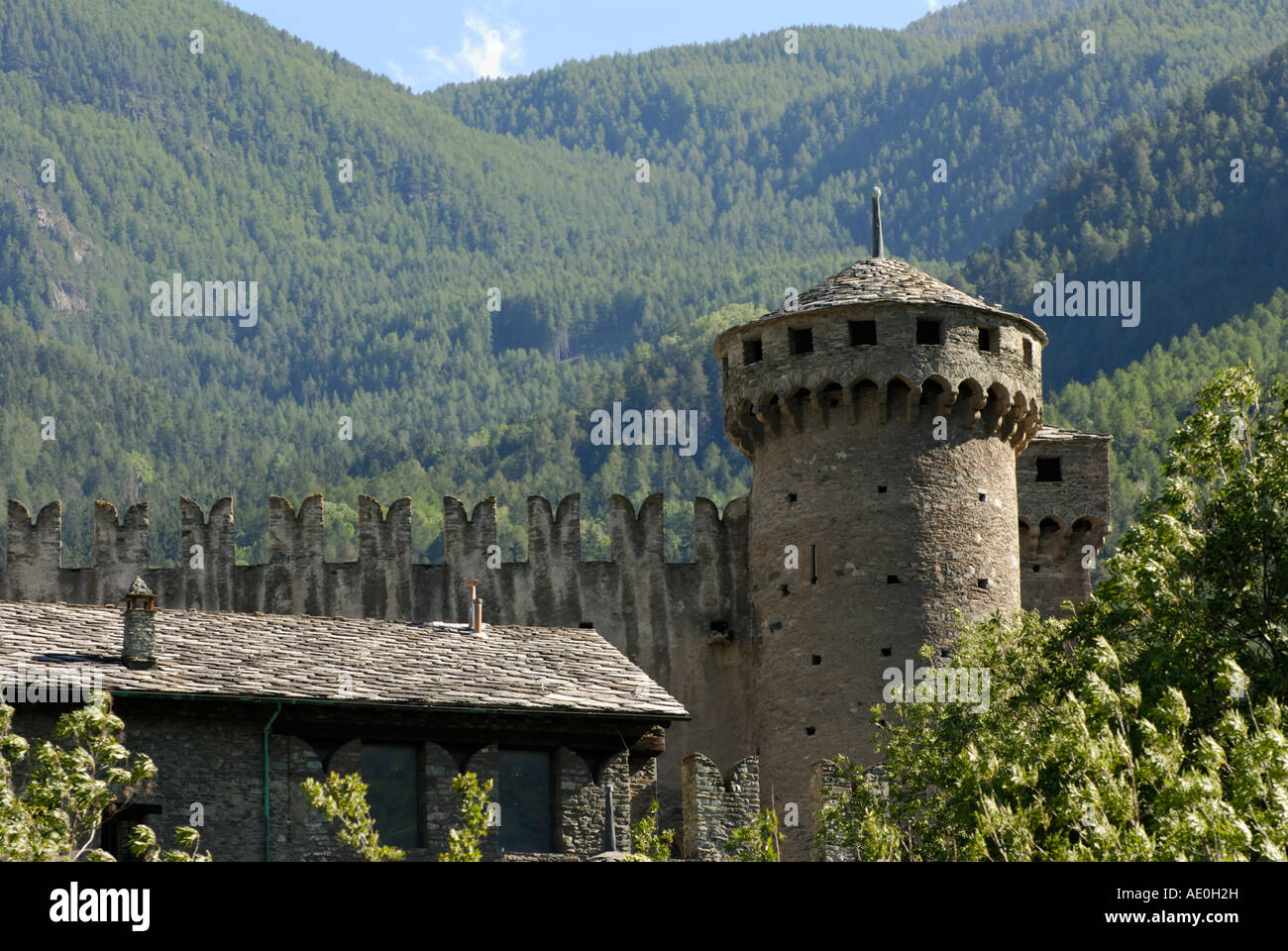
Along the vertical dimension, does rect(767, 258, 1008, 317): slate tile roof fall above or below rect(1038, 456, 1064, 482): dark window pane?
above

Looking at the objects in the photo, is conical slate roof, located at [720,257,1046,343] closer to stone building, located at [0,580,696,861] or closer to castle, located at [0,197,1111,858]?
castle, located at [0,197,1111,858]

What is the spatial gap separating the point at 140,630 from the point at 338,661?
2.62 m

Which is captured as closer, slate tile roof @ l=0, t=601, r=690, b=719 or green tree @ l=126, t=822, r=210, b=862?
green tree @ l=126, t=822, r=210, b=862

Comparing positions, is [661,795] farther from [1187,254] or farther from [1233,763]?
[1187,254]

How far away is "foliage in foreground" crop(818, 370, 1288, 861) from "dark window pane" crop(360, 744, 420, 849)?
4889 millimetres

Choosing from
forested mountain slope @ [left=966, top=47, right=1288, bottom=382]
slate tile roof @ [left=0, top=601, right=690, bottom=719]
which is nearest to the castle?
slate tile roof @ [left=0, top=601, right=690, bottom=719]

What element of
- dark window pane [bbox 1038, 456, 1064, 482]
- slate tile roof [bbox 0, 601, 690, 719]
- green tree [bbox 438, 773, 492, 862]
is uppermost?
dark window pane [bbox 1038, 456, 1064, 482]

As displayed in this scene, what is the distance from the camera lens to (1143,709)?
2567cm

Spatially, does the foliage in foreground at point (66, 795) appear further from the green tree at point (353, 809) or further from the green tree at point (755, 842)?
the green tree at point (755, 842)

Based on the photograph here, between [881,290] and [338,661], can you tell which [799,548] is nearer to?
[881,290]

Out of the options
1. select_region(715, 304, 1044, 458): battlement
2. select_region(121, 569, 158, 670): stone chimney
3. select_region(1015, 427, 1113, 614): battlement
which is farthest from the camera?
select_region(1015, 427, 1113, 614): battlement

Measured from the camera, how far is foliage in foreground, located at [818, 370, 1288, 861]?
72.0 feet
